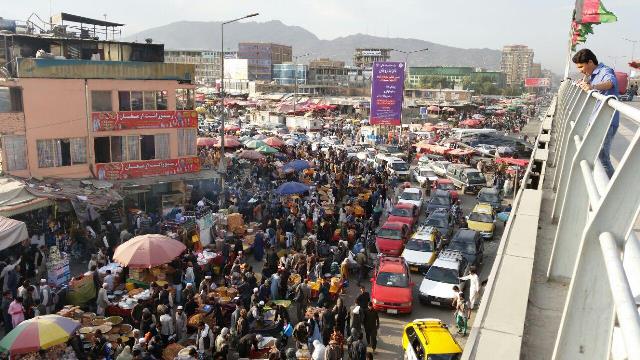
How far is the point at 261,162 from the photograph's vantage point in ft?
105

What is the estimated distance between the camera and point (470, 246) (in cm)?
1848

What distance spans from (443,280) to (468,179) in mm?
16103

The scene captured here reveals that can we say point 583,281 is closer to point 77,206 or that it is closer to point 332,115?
point 77,206

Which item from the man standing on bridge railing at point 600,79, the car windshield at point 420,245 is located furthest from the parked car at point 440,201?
the man standing on bridge railing at point 600,79

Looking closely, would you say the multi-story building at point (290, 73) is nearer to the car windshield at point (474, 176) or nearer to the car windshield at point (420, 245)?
the car windshield at point (474, 176)

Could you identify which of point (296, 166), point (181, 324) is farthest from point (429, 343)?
point (296, 166)

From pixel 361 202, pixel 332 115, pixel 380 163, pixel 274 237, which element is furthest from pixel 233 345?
pixel 332 115

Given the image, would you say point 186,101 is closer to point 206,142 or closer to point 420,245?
point 206,142

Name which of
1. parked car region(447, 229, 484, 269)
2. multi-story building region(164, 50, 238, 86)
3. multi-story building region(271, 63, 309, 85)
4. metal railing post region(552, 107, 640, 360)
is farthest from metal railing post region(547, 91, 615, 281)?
multi-story building region(164, 50, 238, 86)

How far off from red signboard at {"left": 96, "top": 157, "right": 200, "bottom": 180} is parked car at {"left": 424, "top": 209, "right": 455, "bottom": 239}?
1125 centimetres

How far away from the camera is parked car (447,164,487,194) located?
3059 cm

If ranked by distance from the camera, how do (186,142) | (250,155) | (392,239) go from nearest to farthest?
(392,239)
(186,142)
(250,155)

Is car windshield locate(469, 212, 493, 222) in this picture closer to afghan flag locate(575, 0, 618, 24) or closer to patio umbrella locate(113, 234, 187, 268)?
afghan flag locate(575, 0, 618, 24)

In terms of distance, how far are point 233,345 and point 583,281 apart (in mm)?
10447
